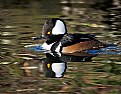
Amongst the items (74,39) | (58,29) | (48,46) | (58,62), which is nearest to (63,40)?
(74,39)

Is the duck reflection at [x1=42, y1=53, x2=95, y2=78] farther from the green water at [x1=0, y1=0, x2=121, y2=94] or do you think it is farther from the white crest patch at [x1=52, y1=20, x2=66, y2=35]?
the white crest patch at [x1=52, y1=20, x2=66, y2=35]

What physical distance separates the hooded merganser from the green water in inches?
20.6

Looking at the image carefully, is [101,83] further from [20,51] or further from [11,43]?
[11,43]

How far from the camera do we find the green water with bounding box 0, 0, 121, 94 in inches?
351

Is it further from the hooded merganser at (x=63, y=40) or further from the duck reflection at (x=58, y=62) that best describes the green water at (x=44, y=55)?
the hooded merganser at (x=63, y=40)

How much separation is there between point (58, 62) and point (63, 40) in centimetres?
138

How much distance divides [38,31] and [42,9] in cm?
514

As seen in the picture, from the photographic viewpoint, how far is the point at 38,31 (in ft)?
48.8

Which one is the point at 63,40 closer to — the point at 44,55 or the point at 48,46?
the point at 48,46

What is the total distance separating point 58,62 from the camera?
11109 millimetres

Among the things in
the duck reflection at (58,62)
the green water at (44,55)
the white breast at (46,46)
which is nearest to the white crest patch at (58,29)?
the white breast at (46,46)

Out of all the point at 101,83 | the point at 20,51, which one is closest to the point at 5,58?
the point at 20,51

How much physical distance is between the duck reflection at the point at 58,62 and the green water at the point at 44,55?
0.10 m

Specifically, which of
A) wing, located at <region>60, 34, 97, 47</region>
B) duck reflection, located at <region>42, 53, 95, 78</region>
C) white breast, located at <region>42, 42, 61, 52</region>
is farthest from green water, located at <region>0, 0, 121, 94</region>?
wing, located at <region>60, 34, 97, 47</region>
